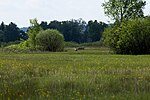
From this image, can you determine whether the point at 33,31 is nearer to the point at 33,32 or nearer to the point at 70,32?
the point at 33,32

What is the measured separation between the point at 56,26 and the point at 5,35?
915 inches

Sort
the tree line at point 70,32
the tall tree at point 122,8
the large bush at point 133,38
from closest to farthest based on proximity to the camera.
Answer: the large bush at point 133,38
the tall tree at point 122,8
the tree line at point 70,32

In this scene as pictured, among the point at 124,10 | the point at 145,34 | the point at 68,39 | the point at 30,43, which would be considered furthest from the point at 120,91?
the point at 68,39

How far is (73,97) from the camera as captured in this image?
44.9ft

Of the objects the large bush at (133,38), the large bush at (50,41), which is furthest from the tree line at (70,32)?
the large bush at (133,38)

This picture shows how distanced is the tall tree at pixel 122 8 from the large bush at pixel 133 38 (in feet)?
28.5

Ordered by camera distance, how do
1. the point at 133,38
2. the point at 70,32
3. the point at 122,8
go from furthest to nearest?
the point at 70,32, the point at 122,8, the point at 133,38

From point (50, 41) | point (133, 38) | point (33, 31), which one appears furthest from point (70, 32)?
point (133, 38)

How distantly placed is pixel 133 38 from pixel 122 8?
1401 cm

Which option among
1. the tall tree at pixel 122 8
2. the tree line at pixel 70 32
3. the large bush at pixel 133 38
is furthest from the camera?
the tree line at pixel 70 32

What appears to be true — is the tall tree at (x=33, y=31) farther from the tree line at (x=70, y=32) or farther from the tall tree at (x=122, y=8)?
the tree line at (x=70, y=32)

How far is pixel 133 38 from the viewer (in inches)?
2625

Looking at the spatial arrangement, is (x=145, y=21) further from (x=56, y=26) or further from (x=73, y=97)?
(x=56, y=26)

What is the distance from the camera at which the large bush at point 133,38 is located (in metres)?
66.4
